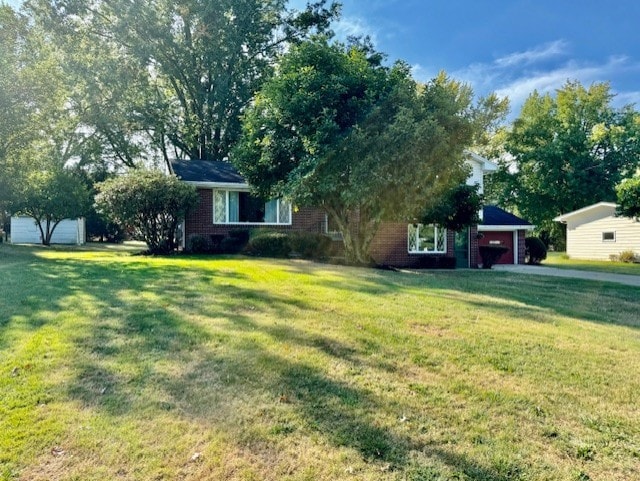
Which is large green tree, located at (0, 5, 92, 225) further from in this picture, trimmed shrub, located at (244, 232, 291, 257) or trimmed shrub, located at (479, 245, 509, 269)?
trimmed shrub, located at (479, 245, 509, 269)

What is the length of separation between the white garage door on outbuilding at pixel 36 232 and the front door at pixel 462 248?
24.8m

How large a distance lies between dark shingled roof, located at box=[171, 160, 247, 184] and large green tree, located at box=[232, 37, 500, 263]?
15.3 feet

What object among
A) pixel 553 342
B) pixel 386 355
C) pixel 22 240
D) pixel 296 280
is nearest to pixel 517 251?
pixel 296 280

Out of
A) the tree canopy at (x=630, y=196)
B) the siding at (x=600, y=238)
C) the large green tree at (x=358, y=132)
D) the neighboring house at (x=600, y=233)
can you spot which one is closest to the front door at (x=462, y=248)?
the tree canopy at (x=630, y=196)

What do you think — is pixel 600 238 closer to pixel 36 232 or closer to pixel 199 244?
pixel 199 244

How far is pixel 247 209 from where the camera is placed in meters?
18.0

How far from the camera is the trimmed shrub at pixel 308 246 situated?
1506cm

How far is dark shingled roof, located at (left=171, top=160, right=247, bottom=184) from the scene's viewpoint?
679 inches

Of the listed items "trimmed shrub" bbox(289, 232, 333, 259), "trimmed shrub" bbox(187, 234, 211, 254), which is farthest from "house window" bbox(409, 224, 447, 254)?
"trimmed shrub" bbox(187, 234, 211, 254)

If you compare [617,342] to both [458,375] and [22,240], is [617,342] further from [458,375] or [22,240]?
[22,240]

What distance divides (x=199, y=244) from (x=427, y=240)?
9613 mm

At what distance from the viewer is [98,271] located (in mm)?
9773

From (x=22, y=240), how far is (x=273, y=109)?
26.4 m

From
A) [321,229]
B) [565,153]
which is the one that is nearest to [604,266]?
[321,229]
